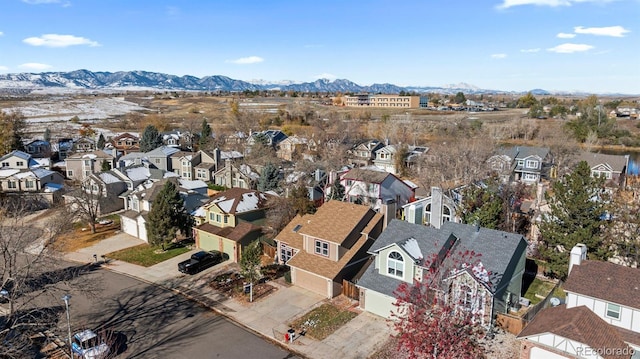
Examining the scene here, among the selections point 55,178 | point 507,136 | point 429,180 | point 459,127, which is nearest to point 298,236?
point 429,180

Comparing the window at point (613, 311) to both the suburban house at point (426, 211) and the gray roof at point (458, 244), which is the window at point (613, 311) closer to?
the gray roof at point (458, 244)

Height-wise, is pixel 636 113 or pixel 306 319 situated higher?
pixel 636 113

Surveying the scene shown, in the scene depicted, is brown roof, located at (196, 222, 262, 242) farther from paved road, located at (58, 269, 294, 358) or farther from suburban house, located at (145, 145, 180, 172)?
suburban house, located at (145, 145, 180, 172)

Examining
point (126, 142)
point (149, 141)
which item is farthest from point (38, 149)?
point (149, 141)

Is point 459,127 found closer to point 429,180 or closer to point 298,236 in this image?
point 429,180

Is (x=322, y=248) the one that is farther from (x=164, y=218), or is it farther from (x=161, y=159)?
(x=161, y=159)

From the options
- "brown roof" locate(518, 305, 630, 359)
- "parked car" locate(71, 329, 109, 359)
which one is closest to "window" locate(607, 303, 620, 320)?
"brown roof" locate(518, 305, 630, 359)

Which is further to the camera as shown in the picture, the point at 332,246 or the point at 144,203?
the point at 144,203
